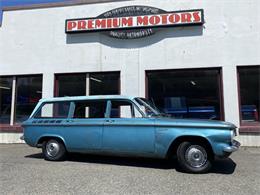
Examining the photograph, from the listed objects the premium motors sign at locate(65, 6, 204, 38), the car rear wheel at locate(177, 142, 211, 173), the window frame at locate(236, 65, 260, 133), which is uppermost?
the premium motors sign at locate(65, 6, 204, 38)

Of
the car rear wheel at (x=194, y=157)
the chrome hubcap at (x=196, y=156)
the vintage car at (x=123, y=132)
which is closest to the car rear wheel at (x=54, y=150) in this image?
the vintage car at (x=123, y=132)

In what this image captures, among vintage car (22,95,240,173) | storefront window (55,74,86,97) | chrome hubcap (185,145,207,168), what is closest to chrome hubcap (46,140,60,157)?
vintage car (22,95,240,173)

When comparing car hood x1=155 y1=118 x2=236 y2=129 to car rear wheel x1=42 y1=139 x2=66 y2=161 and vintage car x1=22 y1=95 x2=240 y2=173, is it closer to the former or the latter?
vintage car x1=22 y1=95 x2=240 y2=173

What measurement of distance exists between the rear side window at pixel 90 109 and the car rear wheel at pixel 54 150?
916 mm

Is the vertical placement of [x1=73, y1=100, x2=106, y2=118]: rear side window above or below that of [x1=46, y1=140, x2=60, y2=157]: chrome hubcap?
above

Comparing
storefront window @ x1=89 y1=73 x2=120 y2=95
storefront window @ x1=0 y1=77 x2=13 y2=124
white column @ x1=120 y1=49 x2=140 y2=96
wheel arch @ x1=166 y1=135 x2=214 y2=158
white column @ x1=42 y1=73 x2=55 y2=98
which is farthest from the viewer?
storefront window @ x1=0 y1=77 x2=13 y2=124

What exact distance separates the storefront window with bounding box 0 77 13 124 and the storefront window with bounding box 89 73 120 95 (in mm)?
3776

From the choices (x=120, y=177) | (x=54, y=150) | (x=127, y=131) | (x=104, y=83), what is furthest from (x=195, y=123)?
(x=104, y=83)

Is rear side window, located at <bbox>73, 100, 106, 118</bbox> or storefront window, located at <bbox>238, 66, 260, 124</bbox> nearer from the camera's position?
rear side window, located at <bbox>73, 100, 106, 118</bbox>

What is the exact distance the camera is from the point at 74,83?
36.0ft

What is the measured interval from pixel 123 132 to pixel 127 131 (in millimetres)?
107

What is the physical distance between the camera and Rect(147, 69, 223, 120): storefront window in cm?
992

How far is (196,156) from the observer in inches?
224

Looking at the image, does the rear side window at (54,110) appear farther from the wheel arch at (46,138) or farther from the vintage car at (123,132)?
the wheel arch at (46,138)
